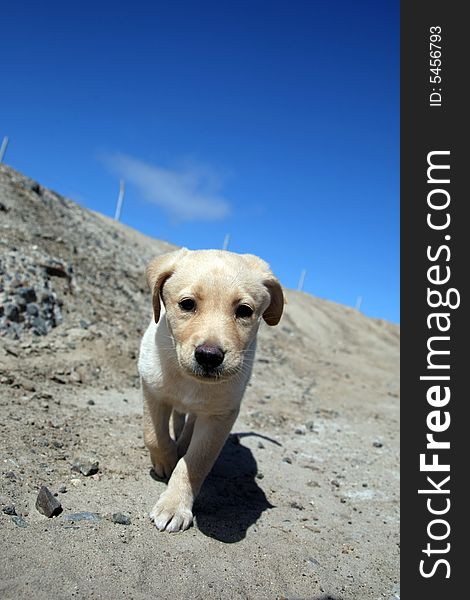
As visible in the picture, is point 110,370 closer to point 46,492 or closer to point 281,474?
point 281,474

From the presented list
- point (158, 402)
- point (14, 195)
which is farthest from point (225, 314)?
point (14, 195)

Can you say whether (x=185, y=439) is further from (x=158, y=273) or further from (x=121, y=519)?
(x=158, y=273)

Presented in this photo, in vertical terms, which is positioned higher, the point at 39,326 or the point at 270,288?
the point at 39,326

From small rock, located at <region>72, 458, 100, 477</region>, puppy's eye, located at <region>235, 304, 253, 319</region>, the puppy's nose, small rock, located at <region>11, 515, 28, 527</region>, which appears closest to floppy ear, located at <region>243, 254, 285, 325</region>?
puppy's eye, located at <region>235, 304, 253, 319</region>

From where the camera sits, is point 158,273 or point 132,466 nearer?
point 158,273

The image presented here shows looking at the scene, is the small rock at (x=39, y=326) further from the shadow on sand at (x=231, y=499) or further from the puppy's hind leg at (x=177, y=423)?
the shadow on sand at (x=231, y=499)

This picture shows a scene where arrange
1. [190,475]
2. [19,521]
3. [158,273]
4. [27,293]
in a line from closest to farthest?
[19,521], [190,475], [158,273], [27,293]

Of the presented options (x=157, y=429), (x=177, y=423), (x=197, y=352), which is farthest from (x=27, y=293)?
(x=197, y=352)
